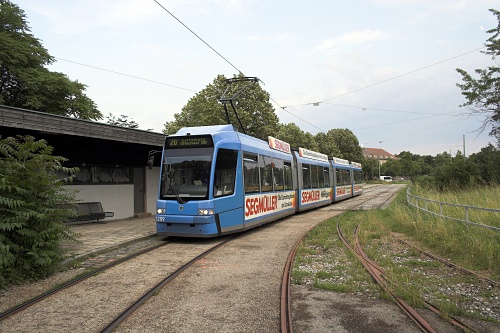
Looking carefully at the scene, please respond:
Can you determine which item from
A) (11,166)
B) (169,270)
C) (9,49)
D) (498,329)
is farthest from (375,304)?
(9,49)

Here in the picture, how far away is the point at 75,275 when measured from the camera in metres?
6.90

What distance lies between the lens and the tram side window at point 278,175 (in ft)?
46.5

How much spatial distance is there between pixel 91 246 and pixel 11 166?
367 centimetres

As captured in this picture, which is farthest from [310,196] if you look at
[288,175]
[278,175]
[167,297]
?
[167,297]

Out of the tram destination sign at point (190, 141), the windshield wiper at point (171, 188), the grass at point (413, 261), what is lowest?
the grass at point (413, 261)

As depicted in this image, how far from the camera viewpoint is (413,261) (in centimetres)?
775

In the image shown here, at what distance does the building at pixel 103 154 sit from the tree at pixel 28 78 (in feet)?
43.0

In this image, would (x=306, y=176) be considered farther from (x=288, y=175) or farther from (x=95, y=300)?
(x=95, y=300)

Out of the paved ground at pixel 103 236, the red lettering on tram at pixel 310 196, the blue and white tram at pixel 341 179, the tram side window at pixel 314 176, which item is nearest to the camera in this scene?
the paved ground at pixel 103 236

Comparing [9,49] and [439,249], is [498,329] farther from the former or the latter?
[9,49]

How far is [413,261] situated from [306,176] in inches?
440

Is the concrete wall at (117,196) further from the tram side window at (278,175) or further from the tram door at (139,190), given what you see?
the tram side window at (278,175)

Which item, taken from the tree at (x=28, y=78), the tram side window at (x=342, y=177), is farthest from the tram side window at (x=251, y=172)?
the tree at (x=28, y=78)

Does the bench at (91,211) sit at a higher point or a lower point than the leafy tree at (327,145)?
lower
